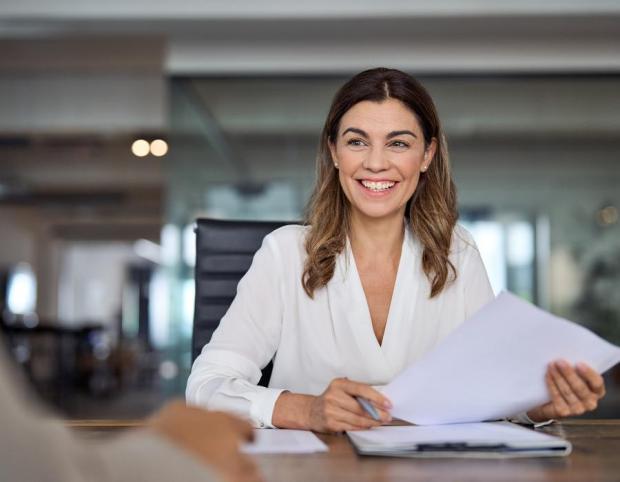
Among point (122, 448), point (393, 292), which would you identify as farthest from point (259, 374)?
point (122, 448)

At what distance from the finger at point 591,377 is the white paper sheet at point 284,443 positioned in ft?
1.34

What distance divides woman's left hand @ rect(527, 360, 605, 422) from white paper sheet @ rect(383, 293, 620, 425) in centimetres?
1

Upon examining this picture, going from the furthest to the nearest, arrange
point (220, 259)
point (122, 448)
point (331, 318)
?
point (220, 259)
point (331, 318)
point (122, 448)

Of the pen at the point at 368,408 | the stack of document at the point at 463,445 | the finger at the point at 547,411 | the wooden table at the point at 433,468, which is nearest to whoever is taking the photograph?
the wooden table at the point at 433,468

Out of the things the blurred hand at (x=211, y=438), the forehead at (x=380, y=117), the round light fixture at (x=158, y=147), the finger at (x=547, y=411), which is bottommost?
the finger at (x=547, y=411)

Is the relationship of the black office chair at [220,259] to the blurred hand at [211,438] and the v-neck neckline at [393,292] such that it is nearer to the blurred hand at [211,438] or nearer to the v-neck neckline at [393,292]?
the v-neck neckline at [393,292]

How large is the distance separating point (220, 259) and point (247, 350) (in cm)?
38

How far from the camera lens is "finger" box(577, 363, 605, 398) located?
124cm

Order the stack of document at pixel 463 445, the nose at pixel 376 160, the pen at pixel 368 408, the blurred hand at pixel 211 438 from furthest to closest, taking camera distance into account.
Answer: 1. the nose at pixel 376 160
2. the pen at pixel 368 408
3. the stack of document at pixel 463 445
4. the blurred hand at pixel 211 438

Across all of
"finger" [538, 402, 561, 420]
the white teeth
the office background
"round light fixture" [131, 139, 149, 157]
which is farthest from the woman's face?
"round light fixture" [131, 139, 149, 157]

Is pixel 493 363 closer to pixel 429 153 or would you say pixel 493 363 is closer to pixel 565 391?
pixel 565 391

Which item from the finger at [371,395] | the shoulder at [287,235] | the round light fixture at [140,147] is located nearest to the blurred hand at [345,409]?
the finger at [371,395]

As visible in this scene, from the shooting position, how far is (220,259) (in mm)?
2018

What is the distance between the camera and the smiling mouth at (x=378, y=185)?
1.86m
